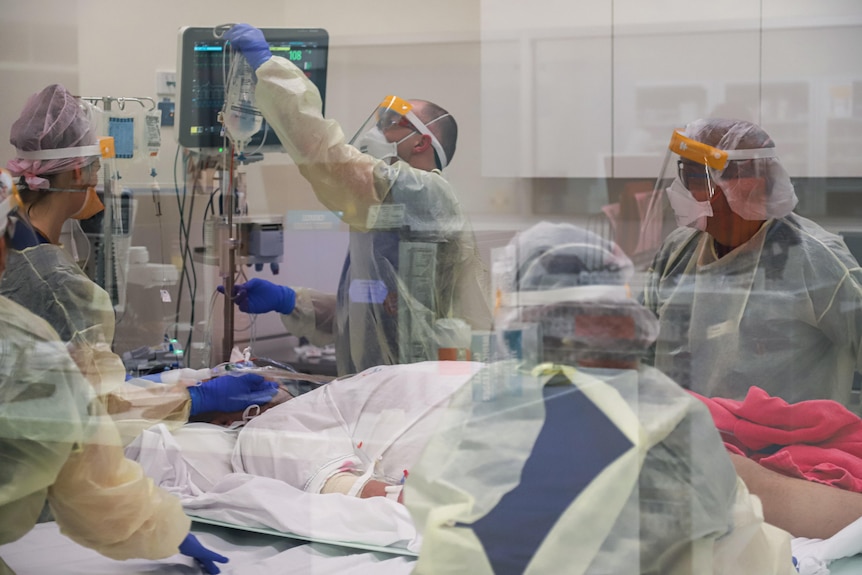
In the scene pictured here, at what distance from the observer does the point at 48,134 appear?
1.93 m

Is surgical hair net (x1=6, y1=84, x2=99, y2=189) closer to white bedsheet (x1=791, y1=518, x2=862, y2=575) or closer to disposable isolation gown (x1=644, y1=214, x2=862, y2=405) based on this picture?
disposable isolation gown (x1=644, y1=214, x2=862, y2=405)

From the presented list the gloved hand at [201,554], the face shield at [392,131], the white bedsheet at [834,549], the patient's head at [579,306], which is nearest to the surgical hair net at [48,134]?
the face shield at [392,131]

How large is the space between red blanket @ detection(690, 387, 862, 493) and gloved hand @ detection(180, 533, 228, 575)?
98cm

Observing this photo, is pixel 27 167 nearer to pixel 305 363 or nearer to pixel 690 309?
pixel 305 363

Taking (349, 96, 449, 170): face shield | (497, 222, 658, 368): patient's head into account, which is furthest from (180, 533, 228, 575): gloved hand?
(349, 96, 449, 170): face shield

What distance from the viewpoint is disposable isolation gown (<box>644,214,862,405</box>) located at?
5.54 ft

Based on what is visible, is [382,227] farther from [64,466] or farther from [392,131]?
[64,466]

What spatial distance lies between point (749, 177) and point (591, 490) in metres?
0.94

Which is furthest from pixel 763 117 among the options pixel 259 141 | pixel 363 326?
pixel 259 141

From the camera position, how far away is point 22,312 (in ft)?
4.90

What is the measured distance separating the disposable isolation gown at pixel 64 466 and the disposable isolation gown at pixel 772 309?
1.06 m

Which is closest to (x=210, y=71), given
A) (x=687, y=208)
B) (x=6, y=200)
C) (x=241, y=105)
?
(x=241, y=105)

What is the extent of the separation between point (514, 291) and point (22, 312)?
2.92ft

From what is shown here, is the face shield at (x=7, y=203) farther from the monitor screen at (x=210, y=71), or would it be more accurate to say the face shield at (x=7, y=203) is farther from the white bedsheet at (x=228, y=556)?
the monitor screen at (x=210, y=71)
